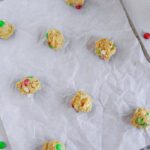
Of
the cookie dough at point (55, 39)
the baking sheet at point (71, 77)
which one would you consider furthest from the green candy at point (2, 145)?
the cookie dough at point (55, 39)

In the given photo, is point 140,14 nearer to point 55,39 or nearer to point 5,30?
point 55,39

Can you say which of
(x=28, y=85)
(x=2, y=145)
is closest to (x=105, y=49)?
(x=28, y=85)

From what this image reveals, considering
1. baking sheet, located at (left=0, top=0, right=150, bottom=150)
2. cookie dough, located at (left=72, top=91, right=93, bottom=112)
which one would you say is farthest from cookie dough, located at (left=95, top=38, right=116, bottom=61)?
cookie dough, located at (left=72, top=91, right=93, bottom=112)

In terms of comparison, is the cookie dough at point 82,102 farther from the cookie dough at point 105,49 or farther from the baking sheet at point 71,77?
the cookie dough at point 105,49

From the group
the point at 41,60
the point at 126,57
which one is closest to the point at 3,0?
the point at 41,60

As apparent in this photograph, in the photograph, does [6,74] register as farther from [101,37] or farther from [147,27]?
[147,27]

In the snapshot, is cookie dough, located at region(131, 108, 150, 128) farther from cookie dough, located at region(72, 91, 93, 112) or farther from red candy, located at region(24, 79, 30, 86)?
red candy, located at region(24, 79, 30, 86)
